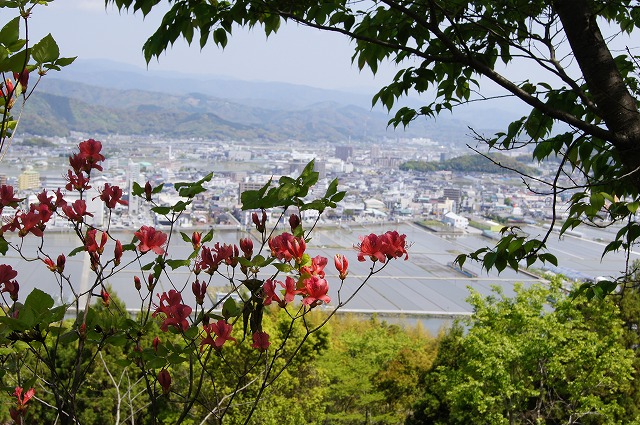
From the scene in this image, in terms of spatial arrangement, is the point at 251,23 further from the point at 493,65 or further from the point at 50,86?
the point at 50,86

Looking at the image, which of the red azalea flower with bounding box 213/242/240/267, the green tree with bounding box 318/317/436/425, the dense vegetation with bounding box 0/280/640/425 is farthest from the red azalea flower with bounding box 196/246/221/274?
the green tree with bounding box 318/317/436/425

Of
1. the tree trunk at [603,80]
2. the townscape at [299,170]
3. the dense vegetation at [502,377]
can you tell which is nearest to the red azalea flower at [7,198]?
the tree trunk at [603,80]

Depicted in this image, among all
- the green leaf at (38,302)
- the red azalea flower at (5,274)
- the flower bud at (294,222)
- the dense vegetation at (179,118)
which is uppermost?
the dense vegetation at (179,118)

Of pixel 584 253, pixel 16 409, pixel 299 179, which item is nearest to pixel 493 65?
pixel 299 179

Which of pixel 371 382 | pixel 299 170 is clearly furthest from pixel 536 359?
pixel 299 170

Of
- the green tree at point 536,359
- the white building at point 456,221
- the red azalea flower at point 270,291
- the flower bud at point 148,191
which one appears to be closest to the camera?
the red azalea flower at point 270,291

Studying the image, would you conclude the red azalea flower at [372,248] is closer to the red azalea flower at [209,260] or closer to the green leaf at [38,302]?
the red azalea flower at [209,260]

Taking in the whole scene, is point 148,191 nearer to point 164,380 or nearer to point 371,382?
point 164,380

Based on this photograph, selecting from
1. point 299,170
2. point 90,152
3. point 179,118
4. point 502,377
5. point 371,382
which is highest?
point 179,118
